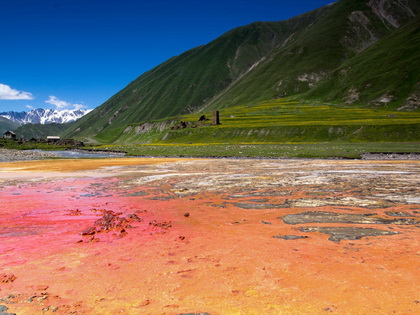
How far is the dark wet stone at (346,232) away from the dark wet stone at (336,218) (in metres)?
0.87

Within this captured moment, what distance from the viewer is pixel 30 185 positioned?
72.7 feet

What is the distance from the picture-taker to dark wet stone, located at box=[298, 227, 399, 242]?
890 cm

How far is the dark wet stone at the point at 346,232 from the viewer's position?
8.90 m

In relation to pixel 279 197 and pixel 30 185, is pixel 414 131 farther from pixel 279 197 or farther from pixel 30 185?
pixel 30 185

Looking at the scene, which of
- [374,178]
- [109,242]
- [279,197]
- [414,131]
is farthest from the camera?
[414,131]

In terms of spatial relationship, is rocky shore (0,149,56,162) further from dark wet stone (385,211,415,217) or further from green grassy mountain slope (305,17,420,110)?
green grassy mountain slope (305,17,420,110)

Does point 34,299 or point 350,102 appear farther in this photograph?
point 350,102

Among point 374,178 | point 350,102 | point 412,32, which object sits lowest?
point 374,178

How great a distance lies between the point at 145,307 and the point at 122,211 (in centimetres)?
844

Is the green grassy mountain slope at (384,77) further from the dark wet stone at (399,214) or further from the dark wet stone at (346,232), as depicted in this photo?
the dark wet stone at (346,232)

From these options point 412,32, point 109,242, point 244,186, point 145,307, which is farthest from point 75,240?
point 412,32

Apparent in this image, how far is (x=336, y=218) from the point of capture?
1102cm

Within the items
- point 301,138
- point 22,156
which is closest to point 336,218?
point 22,156

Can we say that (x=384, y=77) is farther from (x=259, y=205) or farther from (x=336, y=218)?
(x=336, y=218)
